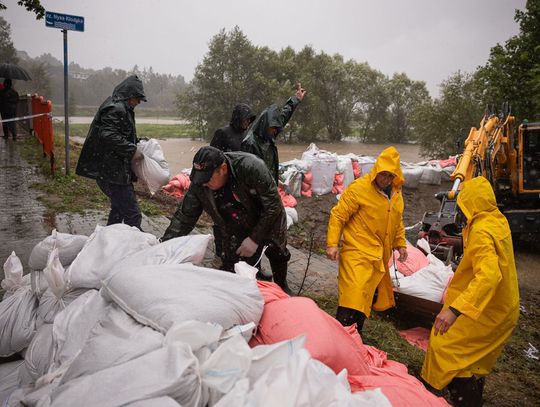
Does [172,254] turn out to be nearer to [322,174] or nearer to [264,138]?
[264,138]

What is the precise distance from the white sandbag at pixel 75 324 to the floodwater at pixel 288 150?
37.8ft

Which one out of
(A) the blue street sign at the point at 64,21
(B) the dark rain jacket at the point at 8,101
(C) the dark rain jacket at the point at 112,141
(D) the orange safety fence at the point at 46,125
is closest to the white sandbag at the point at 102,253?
(C) the dark rain jacket at the point at 112,141

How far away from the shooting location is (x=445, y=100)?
17188 mm

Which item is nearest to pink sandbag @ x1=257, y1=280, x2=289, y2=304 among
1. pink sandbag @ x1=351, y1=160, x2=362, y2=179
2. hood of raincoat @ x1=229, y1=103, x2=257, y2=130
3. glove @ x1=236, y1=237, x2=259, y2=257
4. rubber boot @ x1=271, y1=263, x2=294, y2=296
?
glove @ x1=236, y1=237, x2=259, y2=257

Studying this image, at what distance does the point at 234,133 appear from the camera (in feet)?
15.6

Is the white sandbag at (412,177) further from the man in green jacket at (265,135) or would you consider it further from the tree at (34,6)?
the tree at (34,6)

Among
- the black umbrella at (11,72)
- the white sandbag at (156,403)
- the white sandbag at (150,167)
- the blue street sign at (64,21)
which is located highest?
the blue street sign at (64,21)

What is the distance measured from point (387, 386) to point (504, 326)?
1222mm

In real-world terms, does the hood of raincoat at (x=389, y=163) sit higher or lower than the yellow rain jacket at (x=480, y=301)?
higher

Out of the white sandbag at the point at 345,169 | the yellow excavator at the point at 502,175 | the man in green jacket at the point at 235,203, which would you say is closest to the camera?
the man in green jacket at the point at 235,203

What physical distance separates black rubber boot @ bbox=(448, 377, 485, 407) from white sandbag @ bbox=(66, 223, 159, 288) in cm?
204

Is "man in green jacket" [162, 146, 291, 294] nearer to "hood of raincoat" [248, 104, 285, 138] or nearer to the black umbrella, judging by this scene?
"hood of raincoat" [248, 104, 285, 138]

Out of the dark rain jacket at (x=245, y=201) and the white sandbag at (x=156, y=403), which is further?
the dark rain jacket at (x=245, y=201)

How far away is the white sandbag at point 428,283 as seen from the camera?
12.0 ft
